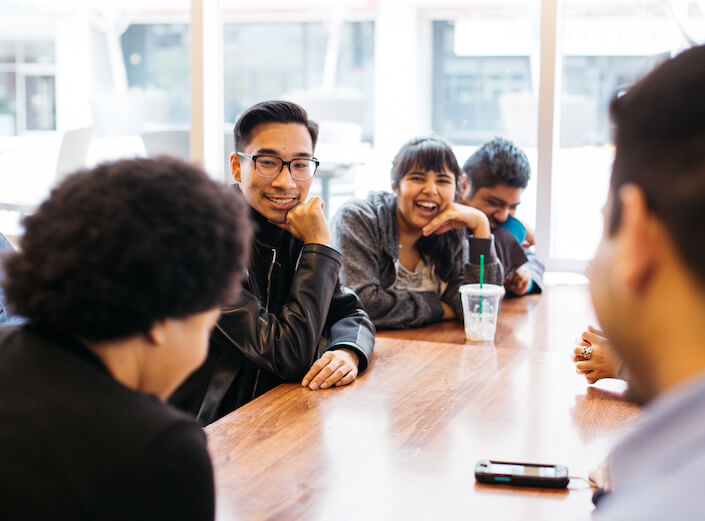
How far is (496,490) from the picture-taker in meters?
1.25

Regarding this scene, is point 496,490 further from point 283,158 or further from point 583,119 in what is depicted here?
point 583,119

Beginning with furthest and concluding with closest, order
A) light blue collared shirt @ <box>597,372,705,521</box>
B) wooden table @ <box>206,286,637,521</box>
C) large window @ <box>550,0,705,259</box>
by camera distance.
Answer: large window @ <box>550,0,705,259</box> → wooden table @ <box>206,286,637,521</box> → light blue collared shirt @ <box>597,372,705,521</box>

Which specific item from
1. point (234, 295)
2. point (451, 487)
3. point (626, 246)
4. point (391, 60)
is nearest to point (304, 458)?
point (451, 487)

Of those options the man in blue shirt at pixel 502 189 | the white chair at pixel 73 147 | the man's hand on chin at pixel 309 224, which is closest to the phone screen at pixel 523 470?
the man's hand on chin at pixel 309 224

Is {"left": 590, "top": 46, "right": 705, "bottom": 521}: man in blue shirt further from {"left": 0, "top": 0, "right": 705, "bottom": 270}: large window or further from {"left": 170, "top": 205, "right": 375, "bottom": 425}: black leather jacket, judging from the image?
{"left": 0, "top": 0, "right": 705, "bottom": 270}: large window

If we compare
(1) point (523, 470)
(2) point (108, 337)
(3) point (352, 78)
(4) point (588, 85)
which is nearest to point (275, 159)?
(1) point (523, 470)

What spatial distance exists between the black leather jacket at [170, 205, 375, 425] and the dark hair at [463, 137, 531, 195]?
3.91 feet

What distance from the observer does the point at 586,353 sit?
1.88 meters

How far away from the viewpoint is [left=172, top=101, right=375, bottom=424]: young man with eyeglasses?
71.4 inches

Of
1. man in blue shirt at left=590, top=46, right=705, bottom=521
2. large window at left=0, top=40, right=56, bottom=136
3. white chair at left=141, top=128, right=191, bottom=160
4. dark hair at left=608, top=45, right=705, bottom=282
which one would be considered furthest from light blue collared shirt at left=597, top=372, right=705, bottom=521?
large window at left=0, top=40, right=56, bottom=136

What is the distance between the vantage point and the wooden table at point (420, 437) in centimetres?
119

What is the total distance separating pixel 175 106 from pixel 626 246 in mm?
3884

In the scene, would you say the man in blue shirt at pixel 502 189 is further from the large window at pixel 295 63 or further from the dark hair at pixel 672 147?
the dark hair at pixel 672 147

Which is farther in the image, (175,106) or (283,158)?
(175,106)
